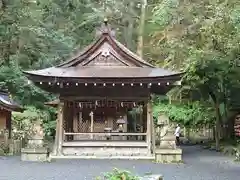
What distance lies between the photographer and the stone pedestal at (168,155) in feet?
55.2

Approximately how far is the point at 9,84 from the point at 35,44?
3526 millimetres

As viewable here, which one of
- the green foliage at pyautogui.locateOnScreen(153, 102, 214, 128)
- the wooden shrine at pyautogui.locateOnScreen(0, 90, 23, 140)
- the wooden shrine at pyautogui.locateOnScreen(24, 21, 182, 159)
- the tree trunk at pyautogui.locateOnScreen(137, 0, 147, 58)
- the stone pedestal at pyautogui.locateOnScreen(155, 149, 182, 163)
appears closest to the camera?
the stone pedestal at pyautogui.locateOnScreen(155, 149, 182, 163)

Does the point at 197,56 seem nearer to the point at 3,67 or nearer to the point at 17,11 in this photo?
the point at 17,11

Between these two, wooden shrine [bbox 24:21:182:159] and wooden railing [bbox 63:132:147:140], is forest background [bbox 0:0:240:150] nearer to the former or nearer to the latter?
wooden shrine [bbox 24:21:182:159]

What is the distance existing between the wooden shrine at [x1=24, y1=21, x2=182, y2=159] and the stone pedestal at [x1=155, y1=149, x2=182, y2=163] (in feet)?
3.99

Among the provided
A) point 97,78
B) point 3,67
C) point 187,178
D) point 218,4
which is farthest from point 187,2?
point 3,67

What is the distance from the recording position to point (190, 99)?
1180 inches

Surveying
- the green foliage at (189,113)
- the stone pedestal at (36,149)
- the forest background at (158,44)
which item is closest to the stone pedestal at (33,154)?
the stone pedestal at (36,149)

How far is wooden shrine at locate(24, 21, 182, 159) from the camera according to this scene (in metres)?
17.6

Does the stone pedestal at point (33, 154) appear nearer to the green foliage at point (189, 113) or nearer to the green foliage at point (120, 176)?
the green foliage at point (120, 176)

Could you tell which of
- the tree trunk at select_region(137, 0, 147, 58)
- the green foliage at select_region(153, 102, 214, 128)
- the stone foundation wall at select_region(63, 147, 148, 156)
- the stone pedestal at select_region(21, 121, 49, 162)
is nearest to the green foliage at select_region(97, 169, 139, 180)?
the stone pedestal at select_region(21, 121, 49, 162)

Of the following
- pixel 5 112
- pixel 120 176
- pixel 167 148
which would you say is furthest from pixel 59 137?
pixel 120 176

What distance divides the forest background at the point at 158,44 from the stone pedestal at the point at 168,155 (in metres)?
4.55

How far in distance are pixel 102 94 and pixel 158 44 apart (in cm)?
1044
